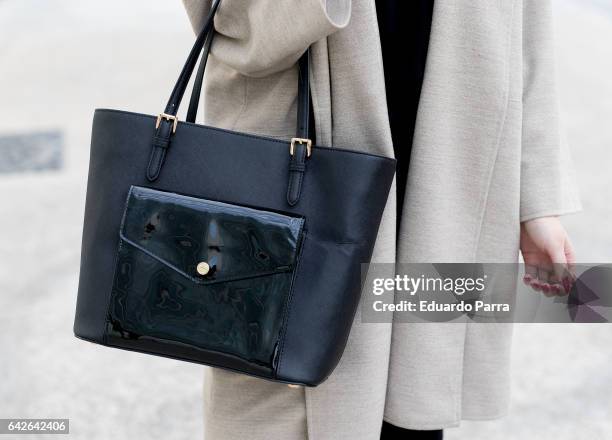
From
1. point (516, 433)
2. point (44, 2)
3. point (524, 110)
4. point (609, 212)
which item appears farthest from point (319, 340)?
point (44, 2)

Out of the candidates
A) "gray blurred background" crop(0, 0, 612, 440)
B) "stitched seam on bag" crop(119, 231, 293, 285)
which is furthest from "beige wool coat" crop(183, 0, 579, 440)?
→ "gray blurred background" crop(0, 0, 612, 440)

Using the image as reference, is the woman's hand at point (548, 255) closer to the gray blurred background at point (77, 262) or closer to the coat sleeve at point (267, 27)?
the coat sleeve at point (267, 27)

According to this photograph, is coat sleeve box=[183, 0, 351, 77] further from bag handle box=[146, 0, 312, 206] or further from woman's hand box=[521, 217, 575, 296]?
woman's hand box=[521, 217, 575, 296]

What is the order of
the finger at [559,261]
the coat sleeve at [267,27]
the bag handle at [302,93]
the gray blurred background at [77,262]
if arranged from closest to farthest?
the coat sleeve at [267,27] < the bag handle at [302,93] < the finger at [559,261] < the gray blurred background at [77,262]

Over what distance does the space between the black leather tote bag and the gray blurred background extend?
1.32 meters

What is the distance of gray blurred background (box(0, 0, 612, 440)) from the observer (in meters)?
2.36

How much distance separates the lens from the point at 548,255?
1.28 metres

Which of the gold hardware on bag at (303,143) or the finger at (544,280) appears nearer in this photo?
the gold hardware on bag at (303,143)

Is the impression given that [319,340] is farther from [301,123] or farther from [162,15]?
[162,15]

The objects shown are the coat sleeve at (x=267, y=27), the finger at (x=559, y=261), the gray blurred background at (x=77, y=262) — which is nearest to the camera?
the coat sleeve at (x=267, y=27)

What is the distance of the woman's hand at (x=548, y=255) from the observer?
1.27 metres

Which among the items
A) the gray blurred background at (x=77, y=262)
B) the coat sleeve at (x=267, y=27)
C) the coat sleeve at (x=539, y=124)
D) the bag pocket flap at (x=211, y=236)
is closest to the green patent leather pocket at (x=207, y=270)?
the bag pocket flap at (x=211, y=236)

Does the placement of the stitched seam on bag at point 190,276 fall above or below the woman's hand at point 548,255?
below

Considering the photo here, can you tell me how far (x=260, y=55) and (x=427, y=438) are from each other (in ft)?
2.73
